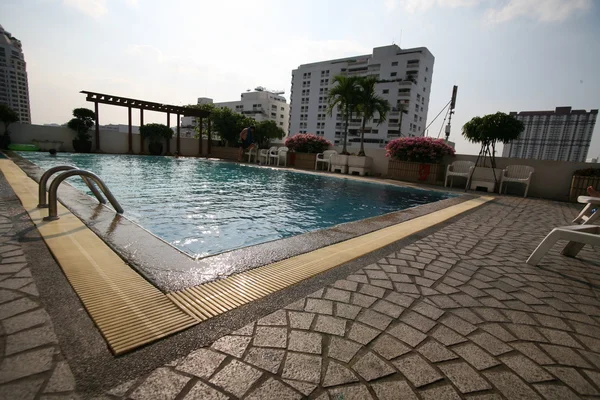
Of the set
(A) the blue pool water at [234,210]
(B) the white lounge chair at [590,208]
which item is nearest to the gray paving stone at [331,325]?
(A) the blue pool water at [234,210]

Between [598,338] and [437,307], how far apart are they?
2.94ft

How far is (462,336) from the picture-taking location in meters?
1.60

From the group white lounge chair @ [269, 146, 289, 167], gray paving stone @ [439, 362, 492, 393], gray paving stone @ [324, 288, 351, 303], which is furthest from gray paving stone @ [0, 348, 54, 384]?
white lounge chair @ [269, 146, 289, 167]

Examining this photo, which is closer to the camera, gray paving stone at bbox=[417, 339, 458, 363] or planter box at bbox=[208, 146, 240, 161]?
gray paving stone at bbox=[417, 339, 458, 363]

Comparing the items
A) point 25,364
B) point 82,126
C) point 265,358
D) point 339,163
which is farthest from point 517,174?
point 82,126

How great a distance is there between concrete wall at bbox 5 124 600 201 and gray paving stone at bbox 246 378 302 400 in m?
12.5

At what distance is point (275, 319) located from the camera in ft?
5.33

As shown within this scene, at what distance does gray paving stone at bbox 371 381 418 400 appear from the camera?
3.76ft

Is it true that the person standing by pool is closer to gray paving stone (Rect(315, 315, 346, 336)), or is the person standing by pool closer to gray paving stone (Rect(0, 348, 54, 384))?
gray paving stone (Rect(315, 315, 346, 336))

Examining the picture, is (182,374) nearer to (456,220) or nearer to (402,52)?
(456,220)

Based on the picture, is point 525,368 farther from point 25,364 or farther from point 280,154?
point 280,154

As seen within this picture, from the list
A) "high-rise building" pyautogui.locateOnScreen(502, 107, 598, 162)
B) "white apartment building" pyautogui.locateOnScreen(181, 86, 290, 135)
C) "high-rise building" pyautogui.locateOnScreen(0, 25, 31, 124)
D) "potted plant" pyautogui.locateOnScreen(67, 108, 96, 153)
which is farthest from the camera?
"white apartment building" pyautogui.locateOnScreen(181, 86, 290, 135)

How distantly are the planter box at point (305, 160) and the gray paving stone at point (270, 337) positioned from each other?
1496 cm

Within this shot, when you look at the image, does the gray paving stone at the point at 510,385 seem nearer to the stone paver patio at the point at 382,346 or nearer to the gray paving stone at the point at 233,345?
the stone paver patio at the point at 382,346
